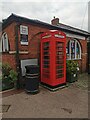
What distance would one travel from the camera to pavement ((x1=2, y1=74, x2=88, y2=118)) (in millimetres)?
3959

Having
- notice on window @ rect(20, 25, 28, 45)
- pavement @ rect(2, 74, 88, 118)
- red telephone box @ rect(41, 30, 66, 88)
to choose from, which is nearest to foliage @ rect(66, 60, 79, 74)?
red telephone box @ rect(41, 30, 66, 88)

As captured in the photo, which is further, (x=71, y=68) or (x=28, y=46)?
(x=71, y=68)

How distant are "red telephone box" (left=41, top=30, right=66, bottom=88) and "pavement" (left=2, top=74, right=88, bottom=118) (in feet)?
1.99

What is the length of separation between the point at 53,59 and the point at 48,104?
2197 millimetres

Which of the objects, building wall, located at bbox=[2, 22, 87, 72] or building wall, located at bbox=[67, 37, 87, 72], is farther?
building wall, located at bbox=[67, 37, 87, 72]

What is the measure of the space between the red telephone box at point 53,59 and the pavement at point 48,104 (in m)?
0.61

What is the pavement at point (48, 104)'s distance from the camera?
396 cm

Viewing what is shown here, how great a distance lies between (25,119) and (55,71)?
2.95 m

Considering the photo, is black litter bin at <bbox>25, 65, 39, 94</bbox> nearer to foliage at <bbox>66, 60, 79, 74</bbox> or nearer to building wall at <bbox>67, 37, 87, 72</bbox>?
foliage at <bbox>66, 60, 79, 74</bbox>

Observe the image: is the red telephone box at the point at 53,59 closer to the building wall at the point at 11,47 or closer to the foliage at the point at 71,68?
the foliage at the point at 71,68

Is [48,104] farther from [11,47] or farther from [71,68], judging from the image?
[11,47]

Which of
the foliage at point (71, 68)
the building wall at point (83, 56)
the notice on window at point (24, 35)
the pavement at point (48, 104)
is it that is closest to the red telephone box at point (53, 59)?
the pavement at point (48, 104)

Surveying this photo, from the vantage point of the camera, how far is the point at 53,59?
6070 mm

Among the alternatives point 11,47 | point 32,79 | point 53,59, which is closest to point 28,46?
point 11,47
